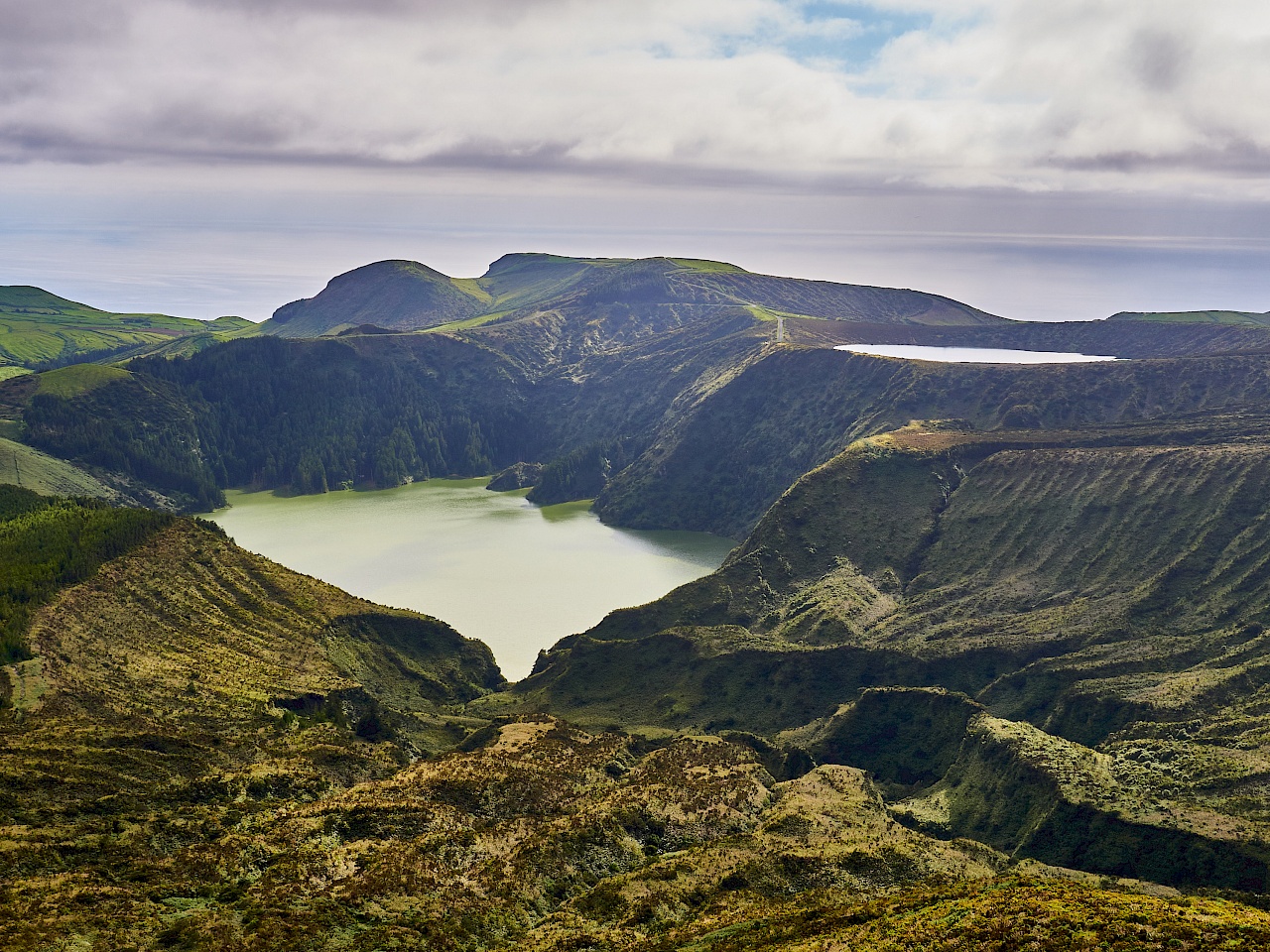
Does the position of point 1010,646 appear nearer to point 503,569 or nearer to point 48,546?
point 503,569

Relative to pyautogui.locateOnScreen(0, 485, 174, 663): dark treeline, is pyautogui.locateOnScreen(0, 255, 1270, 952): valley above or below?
below

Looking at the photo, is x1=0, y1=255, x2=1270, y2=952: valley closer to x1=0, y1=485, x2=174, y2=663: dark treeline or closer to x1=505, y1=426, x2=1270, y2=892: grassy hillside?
x1=505, y1=426, x2=1270, y2=892: grassy hillside

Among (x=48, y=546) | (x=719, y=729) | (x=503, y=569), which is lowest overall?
(x=719, y=729)

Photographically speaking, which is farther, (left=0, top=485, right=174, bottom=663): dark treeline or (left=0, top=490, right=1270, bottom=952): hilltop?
(left=0, top=485, right=174, bottom=663): dark treeline

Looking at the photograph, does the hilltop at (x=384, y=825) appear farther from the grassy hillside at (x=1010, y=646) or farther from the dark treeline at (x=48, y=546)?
the grassy hillside at (x=1010, y=646)

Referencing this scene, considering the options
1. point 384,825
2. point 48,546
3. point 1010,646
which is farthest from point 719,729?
point 48,546

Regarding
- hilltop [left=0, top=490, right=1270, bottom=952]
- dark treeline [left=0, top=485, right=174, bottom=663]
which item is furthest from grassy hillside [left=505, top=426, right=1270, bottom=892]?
dark treeline [left=0, top=485, right=174, bottom=663]

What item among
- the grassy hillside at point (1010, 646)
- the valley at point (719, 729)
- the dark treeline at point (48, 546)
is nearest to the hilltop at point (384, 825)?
the valley at point (719, 729)
